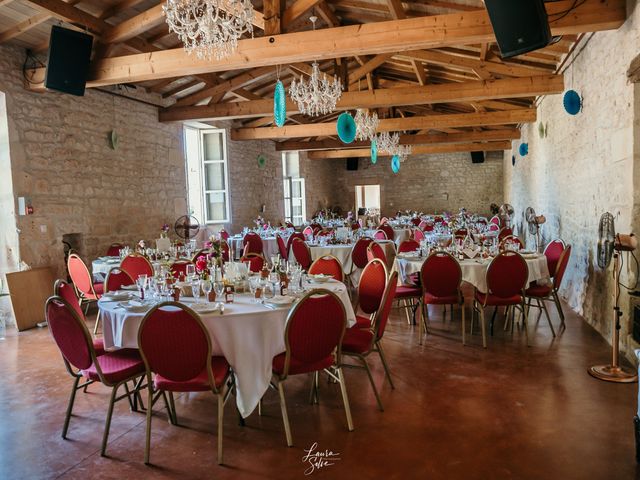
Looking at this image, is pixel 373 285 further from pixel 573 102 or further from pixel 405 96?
pixel 405 96

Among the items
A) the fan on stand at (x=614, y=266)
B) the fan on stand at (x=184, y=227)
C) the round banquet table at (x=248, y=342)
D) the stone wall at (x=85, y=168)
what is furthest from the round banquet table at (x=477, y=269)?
the fan on stand at (x=184, y=227)

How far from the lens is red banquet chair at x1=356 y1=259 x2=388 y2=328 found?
385 centimetres

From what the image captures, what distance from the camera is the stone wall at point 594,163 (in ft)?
14.0

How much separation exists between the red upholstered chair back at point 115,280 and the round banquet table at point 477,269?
258 cm

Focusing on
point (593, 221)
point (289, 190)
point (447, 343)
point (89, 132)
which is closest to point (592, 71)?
point (593, 221)

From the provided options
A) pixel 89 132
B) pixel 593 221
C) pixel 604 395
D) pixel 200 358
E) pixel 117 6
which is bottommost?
pixel 604 395

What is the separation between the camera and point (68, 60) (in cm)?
568

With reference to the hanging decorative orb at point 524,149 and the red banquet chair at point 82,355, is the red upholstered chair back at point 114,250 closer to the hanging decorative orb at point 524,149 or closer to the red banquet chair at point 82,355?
the red banquet chair at point 82,355

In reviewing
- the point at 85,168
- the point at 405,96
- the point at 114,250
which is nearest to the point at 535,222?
the point at 405,96

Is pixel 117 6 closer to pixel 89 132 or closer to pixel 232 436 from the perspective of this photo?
pixel 89 132

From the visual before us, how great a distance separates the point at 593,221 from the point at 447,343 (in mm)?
2170

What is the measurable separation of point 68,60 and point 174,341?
4562 mm

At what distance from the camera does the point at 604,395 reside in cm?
352

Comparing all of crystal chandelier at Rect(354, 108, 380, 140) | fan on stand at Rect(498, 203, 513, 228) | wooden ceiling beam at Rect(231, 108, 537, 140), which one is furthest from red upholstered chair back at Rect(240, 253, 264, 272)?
fan on stand at Rect(498, 203, 513, 228)
